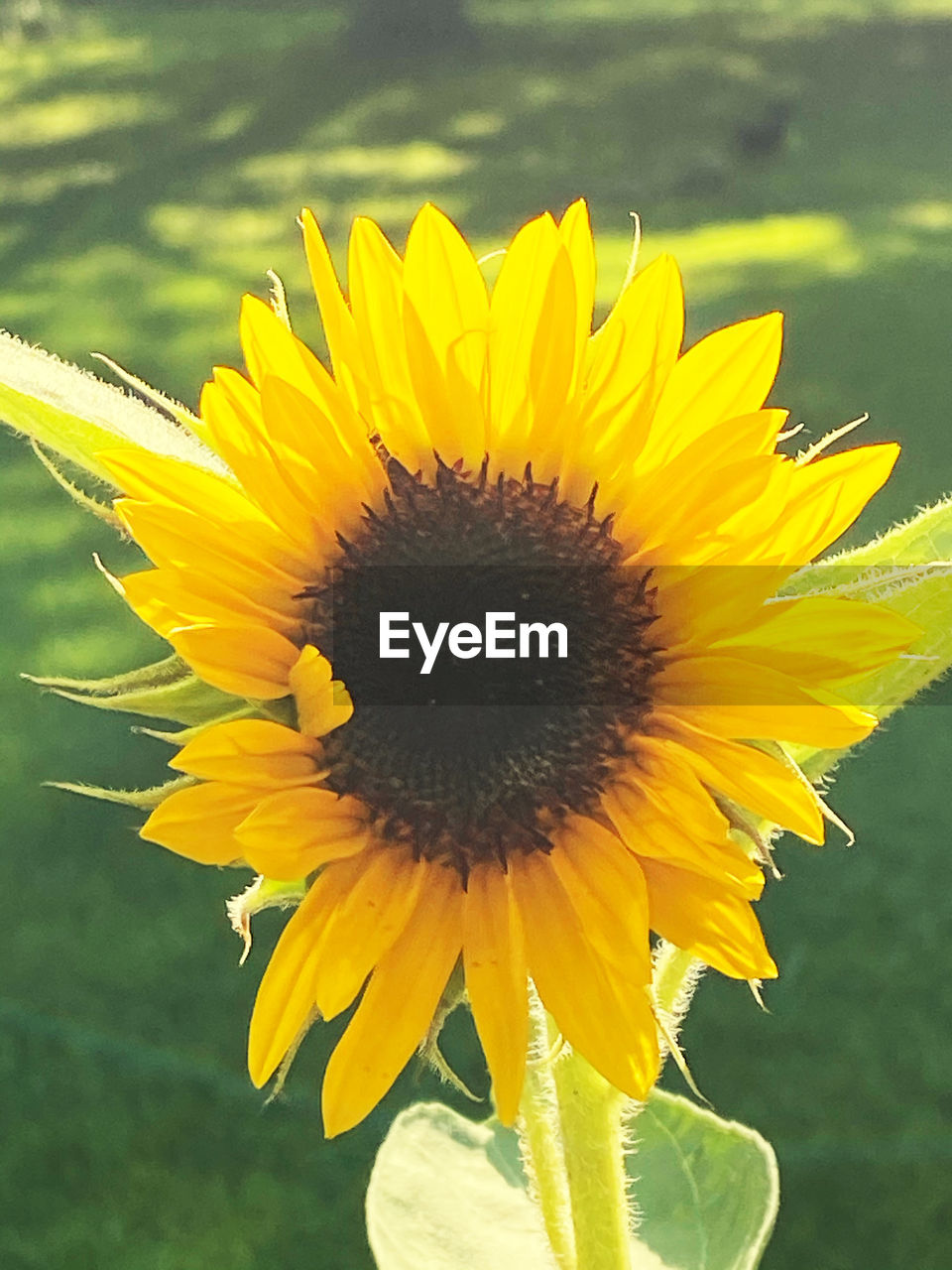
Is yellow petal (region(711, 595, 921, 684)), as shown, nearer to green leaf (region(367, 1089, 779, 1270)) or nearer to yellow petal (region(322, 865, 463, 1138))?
yellow petal (region(322, 865, 463, 1138))

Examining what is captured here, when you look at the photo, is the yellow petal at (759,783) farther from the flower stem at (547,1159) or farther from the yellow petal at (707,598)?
the flower stem at (547,1159)

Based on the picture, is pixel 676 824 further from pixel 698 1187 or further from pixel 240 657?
pixel 698 1187

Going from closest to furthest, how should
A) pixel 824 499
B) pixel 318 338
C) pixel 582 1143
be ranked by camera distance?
pixel 824 499 → pixel 582 1143 → pixel 318 338

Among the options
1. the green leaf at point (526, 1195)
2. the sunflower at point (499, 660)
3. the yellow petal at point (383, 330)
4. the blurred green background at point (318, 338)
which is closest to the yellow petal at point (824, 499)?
the sunflower at point (499, 660)

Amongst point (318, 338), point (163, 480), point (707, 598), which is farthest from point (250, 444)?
point (318, 338)

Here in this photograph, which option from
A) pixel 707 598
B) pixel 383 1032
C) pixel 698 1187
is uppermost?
pixel 707 598

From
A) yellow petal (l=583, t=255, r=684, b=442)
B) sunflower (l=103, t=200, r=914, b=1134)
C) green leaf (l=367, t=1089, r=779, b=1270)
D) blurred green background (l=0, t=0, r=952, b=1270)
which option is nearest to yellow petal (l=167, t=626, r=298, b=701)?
sunflower (l=103, t=200, r=914, b=1134)

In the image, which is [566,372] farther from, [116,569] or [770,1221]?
[116,569]

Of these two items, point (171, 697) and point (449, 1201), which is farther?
point (449, 1201)
